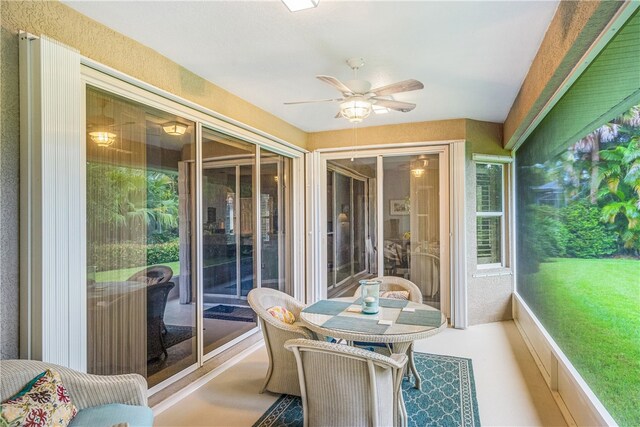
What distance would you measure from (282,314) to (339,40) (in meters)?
2.23

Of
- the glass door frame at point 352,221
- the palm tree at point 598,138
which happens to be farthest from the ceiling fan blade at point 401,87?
the glass door frame at point 352,221

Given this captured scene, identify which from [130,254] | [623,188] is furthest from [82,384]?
[623,188]

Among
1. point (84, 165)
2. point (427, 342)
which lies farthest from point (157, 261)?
point (427, 342)

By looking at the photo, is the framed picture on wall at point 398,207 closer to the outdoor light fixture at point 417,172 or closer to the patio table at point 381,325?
the outdoor light fixture at point 417,172

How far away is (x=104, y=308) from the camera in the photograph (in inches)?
93.6

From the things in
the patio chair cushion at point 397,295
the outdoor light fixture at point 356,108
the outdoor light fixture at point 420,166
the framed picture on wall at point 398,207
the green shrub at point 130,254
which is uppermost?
the outdoor light fixture at point 356,108

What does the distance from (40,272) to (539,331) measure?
401cm

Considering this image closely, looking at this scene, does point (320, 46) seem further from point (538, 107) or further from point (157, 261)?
point (157, 261)

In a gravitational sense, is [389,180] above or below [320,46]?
below

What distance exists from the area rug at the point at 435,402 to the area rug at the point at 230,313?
119cm

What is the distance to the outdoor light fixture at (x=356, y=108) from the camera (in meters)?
2.71

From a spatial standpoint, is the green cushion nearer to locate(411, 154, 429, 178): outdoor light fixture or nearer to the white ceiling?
the white ceiling

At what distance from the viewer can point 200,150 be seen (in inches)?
129

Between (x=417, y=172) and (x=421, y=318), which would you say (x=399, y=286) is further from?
(x=417, y=172)
